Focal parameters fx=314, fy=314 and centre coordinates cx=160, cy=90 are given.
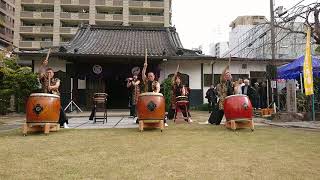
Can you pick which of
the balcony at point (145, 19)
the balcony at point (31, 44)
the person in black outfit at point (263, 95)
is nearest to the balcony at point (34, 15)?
the balcony at point (31, 44)

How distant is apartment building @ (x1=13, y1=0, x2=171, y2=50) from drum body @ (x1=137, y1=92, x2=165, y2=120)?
35035 millimetres

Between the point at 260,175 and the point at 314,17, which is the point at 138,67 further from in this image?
the point at 260,175

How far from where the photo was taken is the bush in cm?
1561

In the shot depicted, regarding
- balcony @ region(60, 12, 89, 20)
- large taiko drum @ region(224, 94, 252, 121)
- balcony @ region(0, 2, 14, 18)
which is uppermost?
balcony @ region(0, 2, 14, 18)

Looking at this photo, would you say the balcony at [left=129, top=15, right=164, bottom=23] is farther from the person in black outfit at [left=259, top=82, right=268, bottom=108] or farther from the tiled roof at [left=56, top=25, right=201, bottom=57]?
the person in black outfit at [left=259, top=82, right=268, bottom=108]

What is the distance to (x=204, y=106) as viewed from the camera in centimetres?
1850

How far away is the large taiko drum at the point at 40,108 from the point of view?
6.76m

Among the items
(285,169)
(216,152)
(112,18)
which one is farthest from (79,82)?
(112,18)

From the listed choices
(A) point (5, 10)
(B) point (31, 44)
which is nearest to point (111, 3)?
(B) point (31, 44)

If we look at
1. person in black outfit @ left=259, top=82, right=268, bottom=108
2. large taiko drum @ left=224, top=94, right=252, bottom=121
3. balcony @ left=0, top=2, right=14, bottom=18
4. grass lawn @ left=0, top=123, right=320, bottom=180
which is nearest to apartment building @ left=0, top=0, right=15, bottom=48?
balcony @ left=0, top=2, right=14, bottom=18

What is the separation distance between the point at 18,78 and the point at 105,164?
13.6 metres

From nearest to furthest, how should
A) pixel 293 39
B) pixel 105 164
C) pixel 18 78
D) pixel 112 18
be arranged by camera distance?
pixel 105 164, pixel 293 39, pixel 18 78, pixel 112 18

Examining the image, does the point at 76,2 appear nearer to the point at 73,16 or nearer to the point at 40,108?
the point at 73,16

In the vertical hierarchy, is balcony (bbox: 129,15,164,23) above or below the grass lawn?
above
